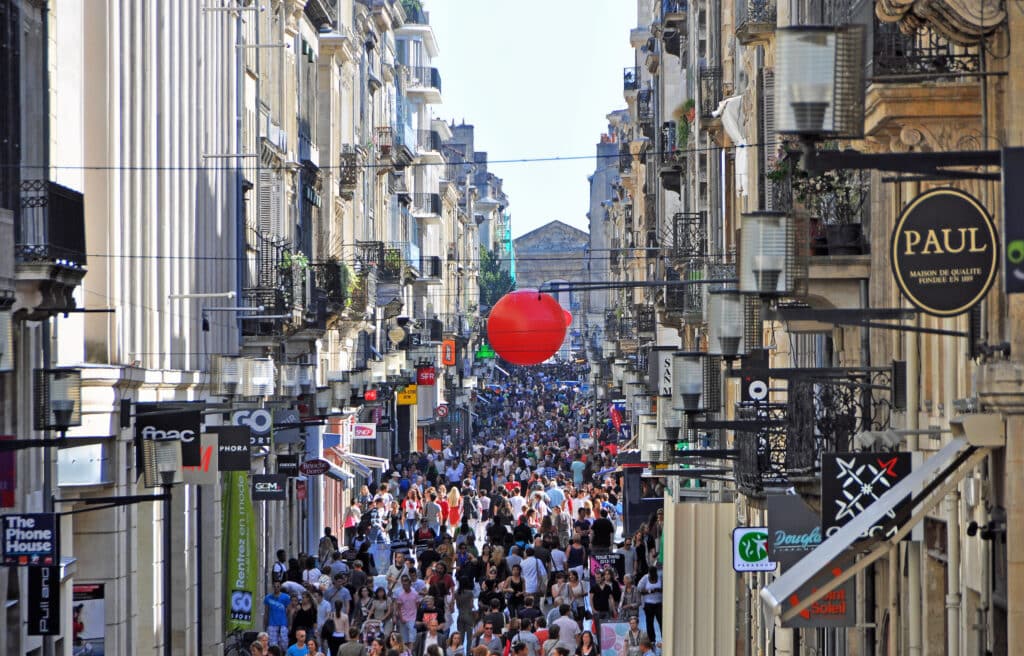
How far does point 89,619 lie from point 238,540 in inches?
280

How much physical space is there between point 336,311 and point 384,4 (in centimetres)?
2596

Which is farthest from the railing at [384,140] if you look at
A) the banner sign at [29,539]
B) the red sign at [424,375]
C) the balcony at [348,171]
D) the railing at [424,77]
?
the banner sign at [29,539]

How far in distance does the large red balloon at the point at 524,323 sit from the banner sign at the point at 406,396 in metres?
42.7

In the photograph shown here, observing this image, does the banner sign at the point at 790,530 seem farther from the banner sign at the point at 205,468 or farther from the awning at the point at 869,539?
the banner sign at the point at 205,468

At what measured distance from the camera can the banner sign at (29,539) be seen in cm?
1969

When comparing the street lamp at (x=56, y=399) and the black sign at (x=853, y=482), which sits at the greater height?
the street lamp at (x=56, y=399)

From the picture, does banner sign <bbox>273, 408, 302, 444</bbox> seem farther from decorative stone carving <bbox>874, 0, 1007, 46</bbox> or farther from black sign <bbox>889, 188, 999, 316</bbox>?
black sign <bbox>889, 188, 999, 316</bbox>

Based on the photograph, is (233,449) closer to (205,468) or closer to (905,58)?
(205,468)

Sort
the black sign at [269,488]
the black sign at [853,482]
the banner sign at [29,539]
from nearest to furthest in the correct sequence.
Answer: the black sign at [853,482]
the banner sign at [29,539]
the black sign at [269,488]

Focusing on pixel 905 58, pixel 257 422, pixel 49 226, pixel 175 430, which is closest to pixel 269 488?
pixel 257 422

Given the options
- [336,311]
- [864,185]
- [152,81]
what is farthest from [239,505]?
[864,185]

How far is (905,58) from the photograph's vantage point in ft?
43.4

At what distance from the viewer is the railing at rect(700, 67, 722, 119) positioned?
36.3 m

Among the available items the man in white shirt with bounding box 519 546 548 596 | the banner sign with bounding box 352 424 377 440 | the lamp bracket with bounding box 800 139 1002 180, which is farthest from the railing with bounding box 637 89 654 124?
the lamp bracket with bounding box 800 139 1002 180
